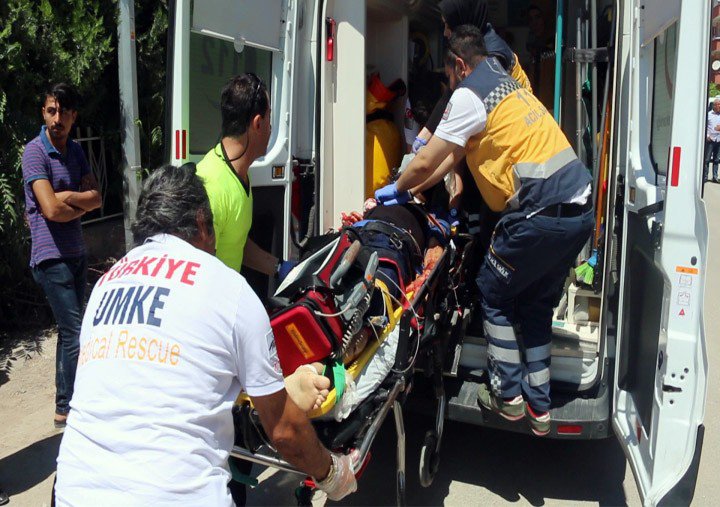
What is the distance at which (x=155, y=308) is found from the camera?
1.69 m

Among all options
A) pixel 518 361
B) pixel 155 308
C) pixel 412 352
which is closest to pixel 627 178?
pixel 518 361

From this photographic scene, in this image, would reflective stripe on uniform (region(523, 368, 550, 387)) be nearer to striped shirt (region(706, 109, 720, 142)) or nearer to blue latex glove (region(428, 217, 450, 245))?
blue latex glove (region(428, 217, 450, 245))

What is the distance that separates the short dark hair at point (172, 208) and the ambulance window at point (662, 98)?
1776 mm

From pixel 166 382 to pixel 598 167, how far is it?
2690 mm

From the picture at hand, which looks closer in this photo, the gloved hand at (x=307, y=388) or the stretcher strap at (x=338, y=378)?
the gloved hand at (x=307, y=388)

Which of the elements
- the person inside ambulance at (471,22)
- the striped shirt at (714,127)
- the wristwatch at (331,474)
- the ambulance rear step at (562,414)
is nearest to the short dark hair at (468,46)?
the person inside ambulance at (471,22)

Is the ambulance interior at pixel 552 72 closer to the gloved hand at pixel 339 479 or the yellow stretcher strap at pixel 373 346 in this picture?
the yellow stretcher strap at pixel 373 346

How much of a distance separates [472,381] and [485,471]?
53 cm

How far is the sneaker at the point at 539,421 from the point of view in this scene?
3.03 m

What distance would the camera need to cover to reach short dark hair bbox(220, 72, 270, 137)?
276 centimetres

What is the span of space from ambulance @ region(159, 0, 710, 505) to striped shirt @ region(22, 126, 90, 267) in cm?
79

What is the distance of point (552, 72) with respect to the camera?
5160mm

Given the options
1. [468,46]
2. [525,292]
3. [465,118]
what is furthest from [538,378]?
[468,46]

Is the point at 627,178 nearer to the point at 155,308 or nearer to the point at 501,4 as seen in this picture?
A: the point at 155,308
